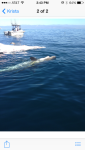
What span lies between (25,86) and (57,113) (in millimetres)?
4867

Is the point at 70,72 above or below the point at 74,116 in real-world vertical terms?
above

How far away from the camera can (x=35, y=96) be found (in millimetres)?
9875

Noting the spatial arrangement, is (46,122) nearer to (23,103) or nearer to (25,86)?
(23,103)
